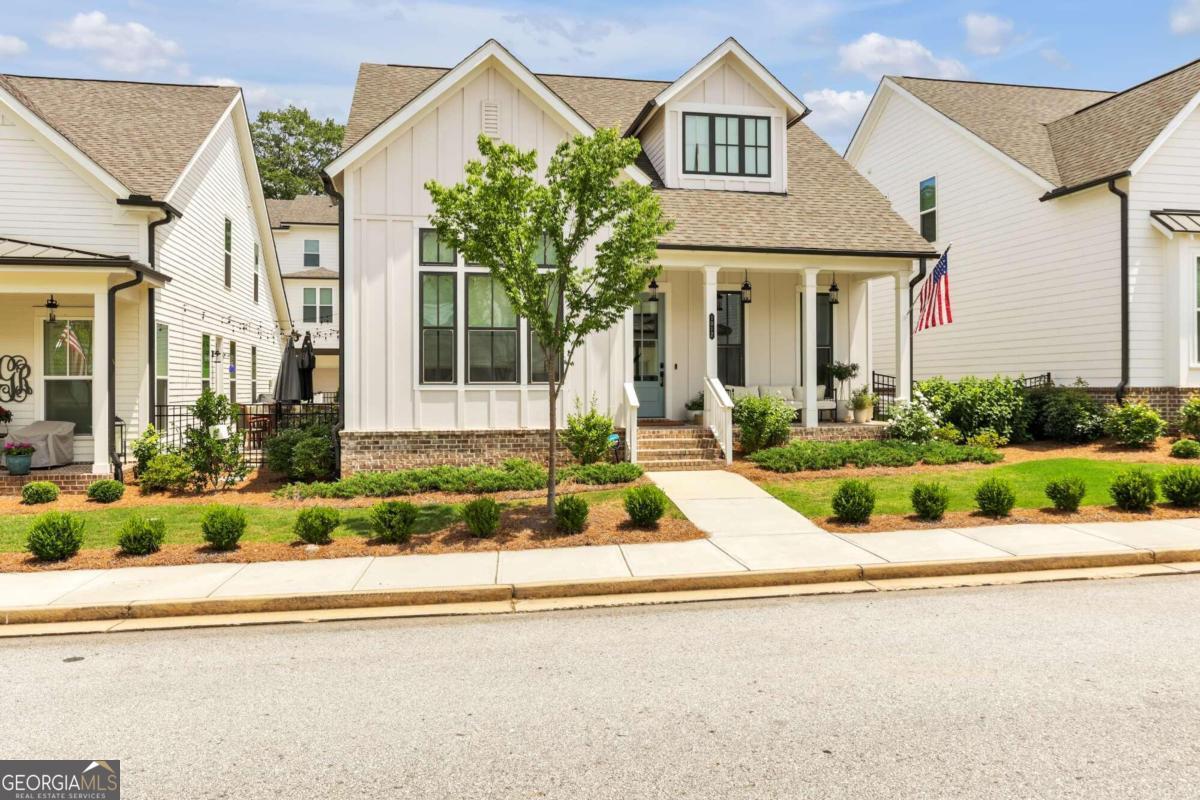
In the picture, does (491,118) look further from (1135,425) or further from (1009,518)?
(1135,425)

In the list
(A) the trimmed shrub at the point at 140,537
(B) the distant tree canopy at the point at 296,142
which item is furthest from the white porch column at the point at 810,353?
(B) the distant tree canopy at the point at 296,142

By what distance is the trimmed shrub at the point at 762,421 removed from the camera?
14133 mm

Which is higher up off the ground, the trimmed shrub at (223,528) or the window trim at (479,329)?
the window trim at (479,329)

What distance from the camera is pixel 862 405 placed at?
1606 cm

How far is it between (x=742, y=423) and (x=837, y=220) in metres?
5.19

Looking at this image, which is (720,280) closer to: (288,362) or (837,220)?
(837,220)

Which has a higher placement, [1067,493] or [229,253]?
[229,253]

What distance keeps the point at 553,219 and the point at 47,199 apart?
10716 mm

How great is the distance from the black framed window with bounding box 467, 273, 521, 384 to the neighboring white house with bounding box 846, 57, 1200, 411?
40.6 feet

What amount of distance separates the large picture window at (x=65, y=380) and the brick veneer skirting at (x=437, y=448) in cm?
538

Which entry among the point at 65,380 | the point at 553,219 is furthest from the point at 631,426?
the point at 65,380

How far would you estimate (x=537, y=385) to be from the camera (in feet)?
44.4

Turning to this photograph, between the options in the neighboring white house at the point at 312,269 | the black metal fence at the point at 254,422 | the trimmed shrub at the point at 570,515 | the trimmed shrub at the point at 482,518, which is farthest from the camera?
the neighboring white house at the point at 312,269

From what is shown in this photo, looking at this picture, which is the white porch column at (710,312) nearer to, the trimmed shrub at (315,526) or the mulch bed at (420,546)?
the mulch bed at (420,546)
